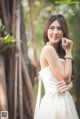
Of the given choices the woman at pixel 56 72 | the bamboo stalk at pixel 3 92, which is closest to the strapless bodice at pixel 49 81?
the woman at pixel 56 72

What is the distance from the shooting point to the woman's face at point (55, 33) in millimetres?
1770

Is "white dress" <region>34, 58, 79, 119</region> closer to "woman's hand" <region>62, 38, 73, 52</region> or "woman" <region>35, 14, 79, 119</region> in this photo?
"woman" <region>35, 14, 79, 119</region>

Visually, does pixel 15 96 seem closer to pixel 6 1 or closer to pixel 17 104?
pixel 17 104

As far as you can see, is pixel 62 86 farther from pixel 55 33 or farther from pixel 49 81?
pixel 55 33

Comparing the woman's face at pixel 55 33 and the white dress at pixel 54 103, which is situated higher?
the woman's face at pixel 55 33

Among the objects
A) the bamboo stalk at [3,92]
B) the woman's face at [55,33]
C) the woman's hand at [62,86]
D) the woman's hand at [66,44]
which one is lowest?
the bamboo stalk at [3,92]

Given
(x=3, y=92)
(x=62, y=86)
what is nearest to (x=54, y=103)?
(x=62, y=86)

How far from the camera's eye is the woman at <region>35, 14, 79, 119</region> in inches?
66.9

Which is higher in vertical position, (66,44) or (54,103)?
(66,44)

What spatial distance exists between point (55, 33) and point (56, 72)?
0.20 meters

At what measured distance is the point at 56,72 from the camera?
5.59ft

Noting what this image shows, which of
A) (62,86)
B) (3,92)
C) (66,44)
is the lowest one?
(3,92)

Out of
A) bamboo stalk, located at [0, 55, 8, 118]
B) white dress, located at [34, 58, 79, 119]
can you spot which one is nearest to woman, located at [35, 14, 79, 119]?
white dress, located at [34, 58, 79, 119]

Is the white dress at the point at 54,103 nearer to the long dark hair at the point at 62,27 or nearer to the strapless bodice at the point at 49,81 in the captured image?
the strapless bodice at the point at 49,81
